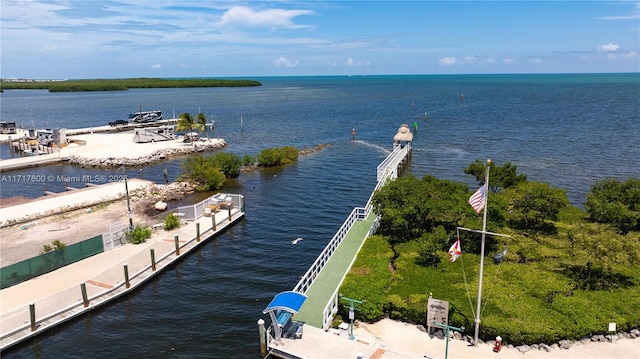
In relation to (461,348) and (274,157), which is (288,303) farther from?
(274,157)

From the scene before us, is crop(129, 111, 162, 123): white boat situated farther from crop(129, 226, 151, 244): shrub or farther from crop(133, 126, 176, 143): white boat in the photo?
crop(129, 226, 151, 244): shrub

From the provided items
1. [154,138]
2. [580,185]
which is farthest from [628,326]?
[154,138]

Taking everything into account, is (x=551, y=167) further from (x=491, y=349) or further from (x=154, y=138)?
(x=154, y=138)

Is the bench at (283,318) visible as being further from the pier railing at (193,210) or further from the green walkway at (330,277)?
the pier railing at (193,210)

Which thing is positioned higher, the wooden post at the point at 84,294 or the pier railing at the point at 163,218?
the pier railing at the point at 163,218

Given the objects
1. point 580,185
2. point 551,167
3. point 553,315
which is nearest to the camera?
point 553,315

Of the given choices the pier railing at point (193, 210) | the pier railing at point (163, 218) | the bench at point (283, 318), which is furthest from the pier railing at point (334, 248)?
the pier railing at point (163, 218)

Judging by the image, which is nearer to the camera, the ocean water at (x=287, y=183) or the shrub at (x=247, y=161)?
the ocean water at (x=287, y=183)

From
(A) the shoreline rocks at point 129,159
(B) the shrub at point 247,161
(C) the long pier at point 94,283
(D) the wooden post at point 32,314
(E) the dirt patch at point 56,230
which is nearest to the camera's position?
(D) the wooden post at point 32,314
